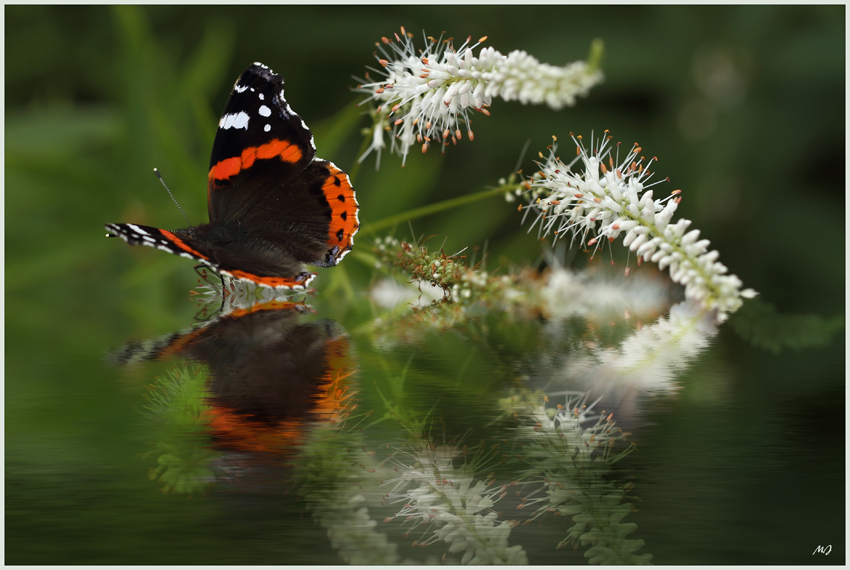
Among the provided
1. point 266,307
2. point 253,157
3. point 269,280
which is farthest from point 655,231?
point 253,157

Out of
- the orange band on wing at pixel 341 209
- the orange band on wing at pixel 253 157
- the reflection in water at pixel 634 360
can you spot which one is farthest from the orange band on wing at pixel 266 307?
the reflection in water at pixel 634 360

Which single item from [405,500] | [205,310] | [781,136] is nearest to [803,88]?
[781,136]

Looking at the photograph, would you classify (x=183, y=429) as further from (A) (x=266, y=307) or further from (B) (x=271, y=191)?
(B) (x=271, y=191)

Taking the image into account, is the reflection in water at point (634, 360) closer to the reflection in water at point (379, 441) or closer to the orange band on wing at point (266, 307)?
the reflection in water at point (379, 441)

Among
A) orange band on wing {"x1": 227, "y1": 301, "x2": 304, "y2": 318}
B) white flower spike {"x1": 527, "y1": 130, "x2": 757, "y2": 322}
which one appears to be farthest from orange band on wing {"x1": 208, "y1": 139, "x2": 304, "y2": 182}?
white flower spike {"x1": 527, "y1": 130, "x2": 757, "y2": 322}

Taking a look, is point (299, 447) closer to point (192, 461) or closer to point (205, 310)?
point (192, 461)

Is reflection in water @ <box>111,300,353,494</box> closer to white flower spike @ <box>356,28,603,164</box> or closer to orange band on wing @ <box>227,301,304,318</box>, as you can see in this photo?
orange band on wing @ <box>227,301,304,318</box>
